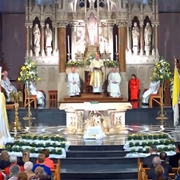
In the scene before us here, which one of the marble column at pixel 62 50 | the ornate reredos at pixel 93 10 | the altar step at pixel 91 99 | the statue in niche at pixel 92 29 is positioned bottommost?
the altar step at pixel 91 99

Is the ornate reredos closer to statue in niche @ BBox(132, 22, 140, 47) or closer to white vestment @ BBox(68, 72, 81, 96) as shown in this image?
statue in niche @ BBox(132, 22, 140, 47)

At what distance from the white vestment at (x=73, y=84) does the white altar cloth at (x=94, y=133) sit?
21.7 ft

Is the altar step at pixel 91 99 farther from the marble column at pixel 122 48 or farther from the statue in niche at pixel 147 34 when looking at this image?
the statue in niche at pixel 147 34

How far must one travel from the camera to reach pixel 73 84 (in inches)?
830

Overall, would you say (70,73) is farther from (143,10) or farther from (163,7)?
(163,7)

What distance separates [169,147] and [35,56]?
11.2m

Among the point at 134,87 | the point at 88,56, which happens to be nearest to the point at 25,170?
the point at 134,87

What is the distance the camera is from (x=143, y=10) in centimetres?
2209

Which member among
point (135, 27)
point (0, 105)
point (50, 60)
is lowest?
point (0, 105)

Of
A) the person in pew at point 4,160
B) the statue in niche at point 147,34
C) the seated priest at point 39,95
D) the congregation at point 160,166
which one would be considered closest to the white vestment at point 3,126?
the person in pew at point 4,160

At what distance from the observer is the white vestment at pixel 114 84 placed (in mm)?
21211

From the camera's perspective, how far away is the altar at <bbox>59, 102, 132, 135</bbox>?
15125mm

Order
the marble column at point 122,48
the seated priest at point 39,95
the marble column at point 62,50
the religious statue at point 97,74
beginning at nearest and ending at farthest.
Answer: the religious statue at point 97,74, the seated priest at point 39,95, the marble column at point 62,50, the marble column at point 122,48

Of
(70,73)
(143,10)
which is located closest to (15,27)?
(70,73)
